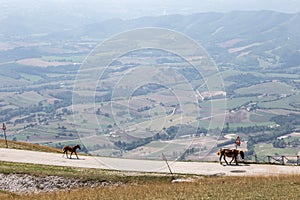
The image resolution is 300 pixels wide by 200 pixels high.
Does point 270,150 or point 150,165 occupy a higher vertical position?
point 150,165

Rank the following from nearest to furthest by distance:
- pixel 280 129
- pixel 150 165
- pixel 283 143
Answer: pixel 150 165 → pixel 283 143 → pixel 280 129

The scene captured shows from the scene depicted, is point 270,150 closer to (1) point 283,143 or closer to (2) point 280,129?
(1) point 283,143

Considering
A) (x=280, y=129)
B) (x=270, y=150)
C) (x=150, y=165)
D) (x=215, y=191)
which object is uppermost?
(x=215, y=191)

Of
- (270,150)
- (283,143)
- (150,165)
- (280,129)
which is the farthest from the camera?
(280,129)

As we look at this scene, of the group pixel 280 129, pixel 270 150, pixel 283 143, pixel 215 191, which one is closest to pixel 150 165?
pixel 215 191

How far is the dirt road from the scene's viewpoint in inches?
1437

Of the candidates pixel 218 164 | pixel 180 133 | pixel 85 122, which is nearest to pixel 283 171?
pixel 218 164

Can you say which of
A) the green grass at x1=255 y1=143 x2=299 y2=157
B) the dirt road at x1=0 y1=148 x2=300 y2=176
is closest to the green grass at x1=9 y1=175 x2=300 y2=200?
the dirt road at x1=0 y1=148 x2=300 y2=176

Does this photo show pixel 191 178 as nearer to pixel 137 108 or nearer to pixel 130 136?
pixel 130 136

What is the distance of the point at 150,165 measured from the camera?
39.1 metres

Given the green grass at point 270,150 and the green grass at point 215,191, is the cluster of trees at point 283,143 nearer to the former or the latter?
the green grass at point 270,150

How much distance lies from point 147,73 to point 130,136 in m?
6.41

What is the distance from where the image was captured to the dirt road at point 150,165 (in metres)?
36.5

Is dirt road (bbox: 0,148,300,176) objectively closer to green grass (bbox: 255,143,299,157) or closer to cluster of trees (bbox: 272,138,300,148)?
green grass (bbox: 255,143,299,157)
